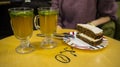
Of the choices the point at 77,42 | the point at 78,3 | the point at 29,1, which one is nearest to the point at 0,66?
the point at 77,42

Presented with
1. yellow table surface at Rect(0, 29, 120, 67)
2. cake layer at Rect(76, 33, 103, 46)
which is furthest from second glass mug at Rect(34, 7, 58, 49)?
cake layer at Rect(76, 33, 103, 46)

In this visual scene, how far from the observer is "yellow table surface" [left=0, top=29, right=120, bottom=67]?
2.57 ft

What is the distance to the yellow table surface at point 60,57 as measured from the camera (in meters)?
0.78

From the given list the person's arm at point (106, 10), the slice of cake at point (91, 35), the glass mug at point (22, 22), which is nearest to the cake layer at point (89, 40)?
the slice of cake at point (91, 35)

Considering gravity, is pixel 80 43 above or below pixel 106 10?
below

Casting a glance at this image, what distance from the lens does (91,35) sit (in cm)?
97

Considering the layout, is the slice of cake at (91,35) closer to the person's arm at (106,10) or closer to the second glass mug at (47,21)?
the second glass mug at (47,21)

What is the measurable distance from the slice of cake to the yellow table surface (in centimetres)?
5

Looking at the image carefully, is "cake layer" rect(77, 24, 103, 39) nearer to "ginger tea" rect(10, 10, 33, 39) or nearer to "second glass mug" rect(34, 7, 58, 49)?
"second glass mug" rect(34, 7, 58, 49)

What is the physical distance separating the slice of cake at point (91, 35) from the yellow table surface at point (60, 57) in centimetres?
5

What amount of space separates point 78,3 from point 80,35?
0.61 meters

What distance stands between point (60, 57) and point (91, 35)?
23 cm

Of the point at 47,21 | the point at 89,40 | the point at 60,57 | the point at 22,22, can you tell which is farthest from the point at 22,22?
the point at 89,40

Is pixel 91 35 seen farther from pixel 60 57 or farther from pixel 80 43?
pixel 60 57
